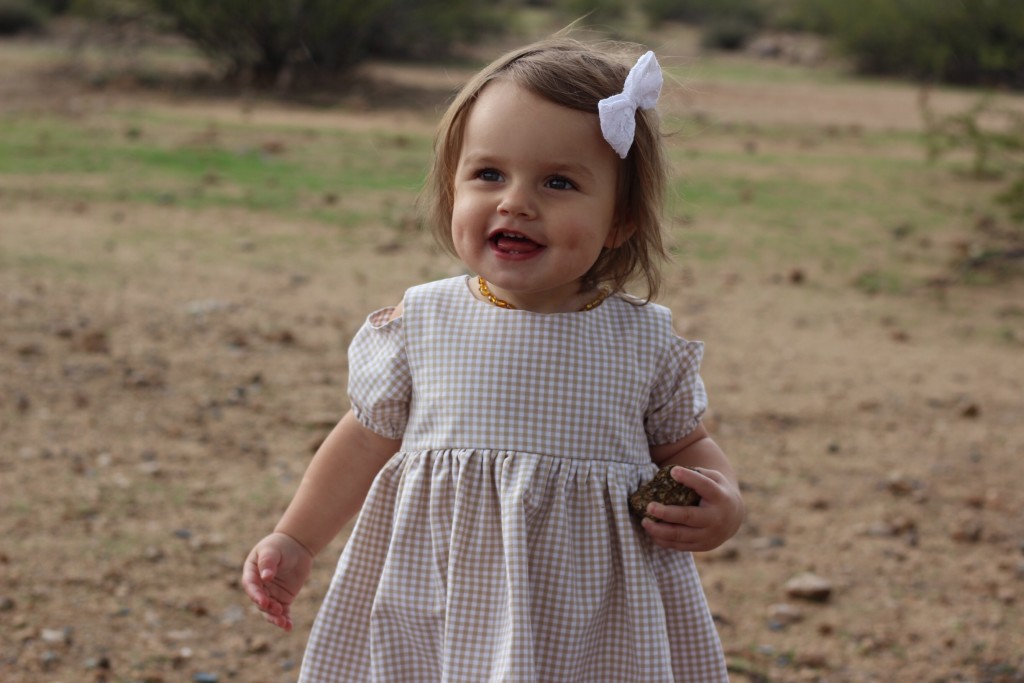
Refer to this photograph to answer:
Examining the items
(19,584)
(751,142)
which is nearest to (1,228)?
(19,584)

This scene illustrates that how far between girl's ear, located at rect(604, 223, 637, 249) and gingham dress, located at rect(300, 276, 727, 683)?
91 millimetres

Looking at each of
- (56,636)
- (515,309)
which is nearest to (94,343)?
(56,636)

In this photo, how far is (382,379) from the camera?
197 cm

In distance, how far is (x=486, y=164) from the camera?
72.8 inches

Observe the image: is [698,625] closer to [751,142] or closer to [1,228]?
[1,228]

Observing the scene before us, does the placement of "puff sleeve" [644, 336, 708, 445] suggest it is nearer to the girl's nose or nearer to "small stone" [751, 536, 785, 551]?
the girl's nose

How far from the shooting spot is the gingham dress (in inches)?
72.9

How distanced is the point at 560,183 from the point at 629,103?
0.15m

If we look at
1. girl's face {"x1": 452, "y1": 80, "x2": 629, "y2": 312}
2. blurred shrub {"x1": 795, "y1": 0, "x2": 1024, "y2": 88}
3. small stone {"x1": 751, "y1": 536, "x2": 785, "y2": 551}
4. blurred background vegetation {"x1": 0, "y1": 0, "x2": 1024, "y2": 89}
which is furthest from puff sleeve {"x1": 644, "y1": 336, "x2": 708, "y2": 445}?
blurred shrub {"x1": 795, "y1": 0, "x2": 1024, "y2": 88}

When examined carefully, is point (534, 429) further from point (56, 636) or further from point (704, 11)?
point (704, 11)

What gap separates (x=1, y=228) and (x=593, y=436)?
5.44 m

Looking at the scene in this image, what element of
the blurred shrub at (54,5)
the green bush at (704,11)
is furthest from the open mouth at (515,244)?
the green bush at (704,11)

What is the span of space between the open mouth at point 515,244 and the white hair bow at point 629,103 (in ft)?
0.58

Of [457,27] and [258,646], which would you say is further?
[457,27]
